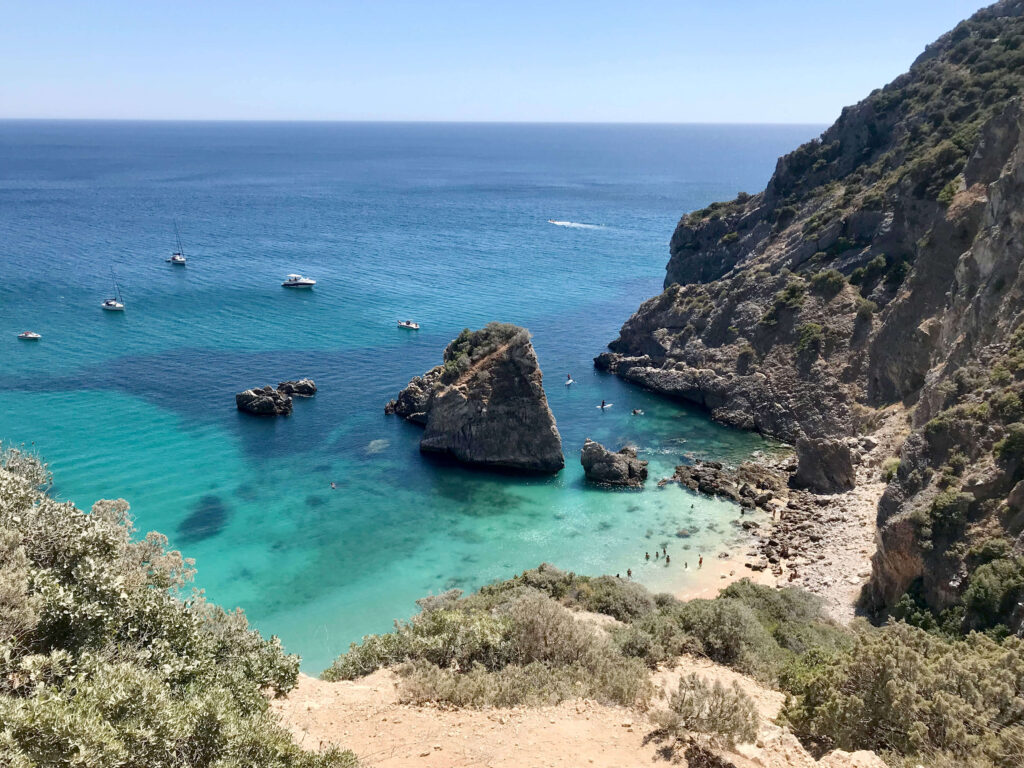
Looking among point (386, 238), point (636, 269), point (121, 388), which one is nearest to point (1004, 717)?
point (121, 388)

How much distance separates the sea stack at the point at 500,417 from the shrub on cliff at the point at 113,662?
98.8 feet

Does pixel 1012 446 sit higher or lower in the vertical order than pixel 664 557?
higher

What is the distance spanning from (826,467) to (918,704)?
31.0 metres

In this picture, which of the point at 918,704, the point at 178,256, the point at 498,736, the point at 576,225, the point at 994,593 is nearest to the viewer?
the point at 918,704

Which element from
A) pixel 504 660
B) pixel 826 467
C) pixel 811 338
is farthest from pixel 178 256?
pixel 504 660

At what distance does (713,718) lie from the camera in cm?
1415

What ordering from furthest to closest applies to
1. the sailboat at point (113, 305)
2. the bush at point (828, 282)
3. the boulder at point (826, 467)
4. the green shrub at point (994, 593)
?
the sailboat at point (113, 305) < the bush at point (828, 282) < the boulder at point (826, 467) < the green shrub at point (994, 593)

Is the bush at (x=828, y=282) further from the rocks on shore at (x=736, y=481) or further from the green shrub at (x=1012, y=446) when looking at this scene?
the green shrub at (x=1012, y=446)

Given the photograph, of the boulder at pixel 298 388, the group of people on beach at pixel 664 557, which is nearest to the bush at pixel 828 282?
the group of people on beach at pixel 664 557

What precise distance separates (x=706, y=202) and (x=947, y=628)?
148893 mm

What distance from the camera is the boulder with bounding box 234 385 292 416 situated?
2036 inches

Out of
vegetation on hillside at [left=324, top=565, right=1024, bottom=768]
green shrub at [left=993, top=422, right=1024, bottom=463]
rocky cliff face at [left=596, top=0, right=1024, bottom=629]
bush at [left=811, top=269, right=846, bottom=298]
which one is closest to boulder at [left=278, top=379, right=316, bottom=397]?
rocky cliff face at [left=596, top=0, right=1024, bottom=629]

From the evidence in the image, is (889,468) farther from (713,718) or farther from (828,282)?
(713,718)

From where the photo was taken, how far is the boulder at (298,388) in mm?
55250
